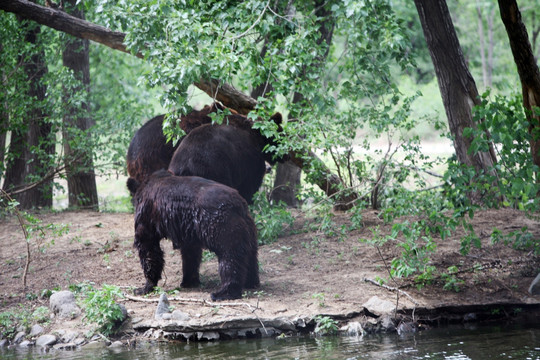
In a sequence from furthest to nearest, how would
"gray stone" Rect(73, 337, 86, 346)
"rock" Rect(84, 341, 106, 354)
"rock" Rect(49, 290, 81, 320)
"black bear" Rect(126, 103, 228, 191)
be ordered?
1. "black bear" Rect(126, 103, 228, 191)
2. "rock" Rect(49, 290, 81, 320)
3. "gray stone" Rect(73, 337, 86, 346)
4. "rock" Rect(84, 341, 106, 354)

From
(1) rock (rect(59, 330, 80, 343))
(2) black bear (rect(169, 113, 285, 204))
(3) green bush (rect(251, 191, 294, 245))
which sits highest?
(2) black bear (rect(169, 113, 285, 204))

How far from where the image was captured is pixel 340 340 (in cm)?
577

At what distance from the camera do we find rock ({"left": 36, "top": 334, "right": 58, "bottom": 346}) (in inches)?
243

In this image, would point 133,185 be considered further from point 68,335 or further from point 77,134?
point 77,134

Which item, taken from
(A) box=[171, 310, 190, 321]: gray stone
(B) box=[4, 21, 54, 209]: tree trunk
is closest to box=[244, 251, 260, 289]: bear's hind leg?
(A) box=[171, 310, 190, 321]: gray stone

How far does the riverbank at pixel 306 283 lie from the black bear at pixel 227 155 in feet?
3.42

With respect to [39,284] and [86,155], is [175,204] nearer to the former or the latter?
[39,284]

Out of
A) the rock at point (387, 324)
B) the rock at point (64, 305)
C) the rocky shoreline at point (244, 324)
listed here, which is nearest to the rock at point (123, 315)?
the rocky shoreline at point (244, 324)

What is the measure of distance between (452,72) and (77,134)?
6.51m

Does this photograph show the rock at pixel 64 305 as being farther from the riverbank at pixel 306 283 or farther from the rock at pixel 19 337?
the rock at pixel 19 337

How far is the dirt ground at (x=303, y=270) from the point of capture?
6523 mm

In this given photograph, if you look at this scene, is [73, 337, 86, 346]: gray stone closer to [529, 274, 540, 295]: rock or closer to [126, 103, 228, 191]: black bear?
[126, 103, 228, 191]: black bear

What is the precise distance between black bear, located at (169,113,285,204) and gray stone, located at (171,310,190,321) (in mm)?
2424

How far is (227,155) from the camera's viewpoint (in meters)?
8.46
